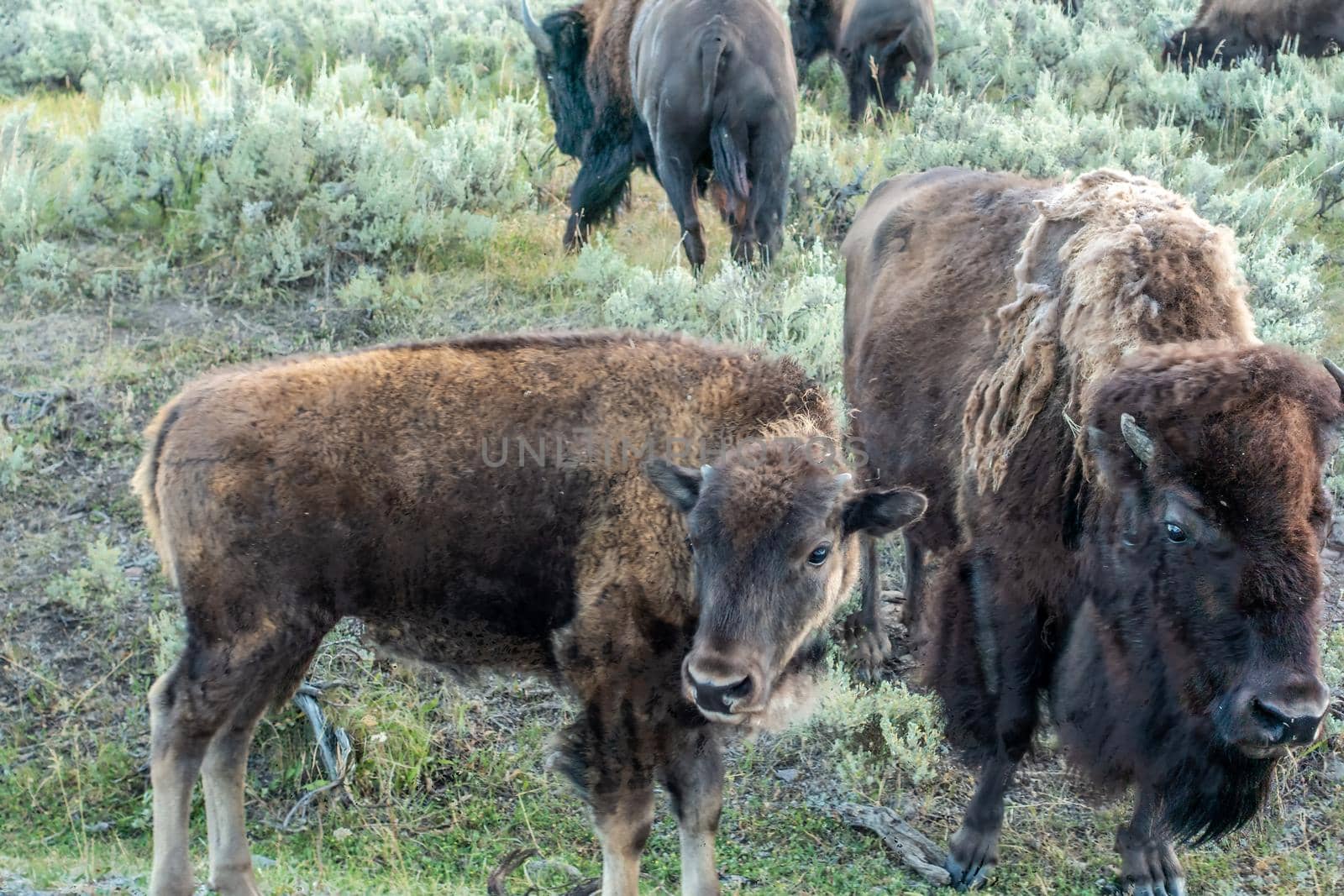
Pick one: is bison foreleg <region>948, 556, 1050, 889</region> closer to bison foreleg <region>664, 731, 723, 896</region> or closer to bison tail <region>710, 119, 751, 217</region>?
bison foreleg <region>664, 731, 723, 896</region>

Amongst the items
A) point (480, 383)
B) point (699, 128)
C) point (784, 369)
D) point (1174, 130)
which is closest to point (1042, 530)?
point (784, 369)

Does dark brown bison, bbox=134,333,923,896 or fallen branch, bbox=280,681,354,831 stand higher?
dark brown bison, bbox=134,333,923,896

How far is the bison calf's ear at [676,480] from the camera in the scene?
11.8 feet

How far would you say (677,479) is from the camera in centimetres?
363

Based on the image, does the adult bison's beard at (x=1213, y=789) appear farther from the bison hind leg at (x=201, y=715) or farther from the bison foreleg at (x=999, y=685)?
the bison hind leg at (x=201, y=715)

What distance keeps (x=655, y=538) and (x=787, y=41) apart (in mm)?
5803

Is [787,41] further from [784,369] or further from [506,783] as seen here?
[506,783]

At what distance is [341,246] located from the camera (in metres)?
8.12

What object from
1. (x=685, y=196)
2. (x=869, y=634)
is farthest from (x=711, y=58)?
(x=869, y=634)

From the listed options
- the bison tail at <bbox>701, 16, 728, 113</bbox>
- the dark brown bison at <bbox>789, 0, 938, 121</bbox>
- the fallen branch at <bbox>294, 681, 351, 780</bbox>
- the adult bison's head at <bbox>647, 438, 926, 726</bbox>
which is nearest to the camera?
the adult bison's head at <bbox>647, 438, 926, 726</bbox>

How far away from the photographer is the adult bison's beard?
11.6 feet

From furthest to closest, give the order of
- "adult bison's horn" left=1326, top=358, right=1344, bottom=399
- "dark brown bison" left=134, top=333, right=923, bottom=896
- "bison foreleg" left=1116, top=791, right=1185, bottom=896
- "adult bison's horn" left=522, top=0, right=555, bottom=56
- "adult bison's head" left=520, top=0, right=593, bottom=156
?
"adult bison's horn" left=522, top=0, right=555, bottom=56, "adult bison's head" left=520, top=0, right=593, bottom=156, "bison foreleg" left=1116, top=791, right=1185, bottom=896, "dark brown bison" left=134, top=333, right=923, bottom=896, "adult bison's horn" left=1326, top=358, right=1344, bottom=399

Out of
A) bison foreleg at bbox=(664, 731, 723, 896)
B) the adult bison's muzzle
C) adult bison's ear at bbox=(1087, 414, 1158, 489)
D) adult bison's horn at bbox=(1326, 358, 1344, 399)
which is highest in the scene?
adult bison's horn at bbox=(1326, 358, 1344, 399)

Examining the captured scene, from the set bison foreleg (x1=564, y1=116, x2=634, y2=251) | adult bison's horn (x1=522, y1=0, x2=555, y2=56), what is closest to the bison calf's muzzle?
bison foreleg (x1=564, y1=116, x2=634, y2=251)
